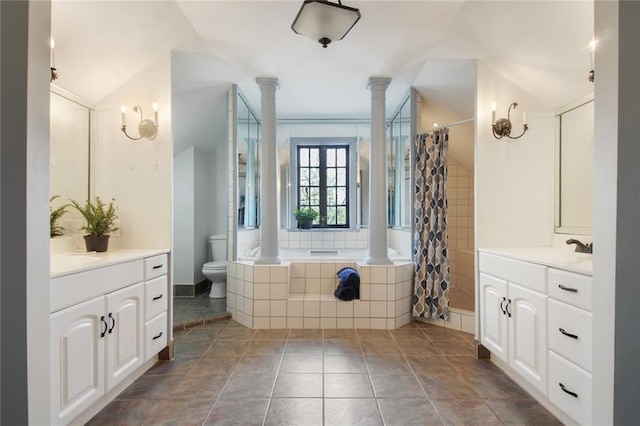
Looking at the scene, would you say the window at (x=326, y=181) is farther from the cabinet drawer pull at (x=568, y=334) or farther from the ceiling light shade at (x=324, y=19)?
the cabinet drawer pull at (x=568, y=334)

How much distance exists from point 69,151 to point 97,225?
607 millimetres

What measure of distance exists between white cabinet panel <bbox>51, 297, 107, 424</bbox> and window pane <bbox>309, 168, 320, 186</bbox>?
11.0 feet

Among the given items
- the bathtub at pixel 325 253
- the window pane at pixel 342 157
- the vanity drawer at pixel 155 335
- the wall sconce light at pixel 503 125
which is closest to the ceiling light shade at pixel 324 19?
the wall sconce light at pixel 503 125

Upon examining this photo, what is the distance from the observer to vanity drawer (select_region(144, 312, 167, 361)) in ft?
6.67

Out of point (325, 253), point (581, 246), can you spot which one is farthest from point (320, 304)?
point (581, 246)

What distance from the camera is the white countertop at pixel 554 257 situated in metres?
1.54

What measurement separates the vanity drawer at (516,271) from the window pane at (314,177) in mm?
2786

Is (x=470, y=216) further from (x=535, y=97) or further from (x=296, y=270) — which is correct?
(x=296, y=270)

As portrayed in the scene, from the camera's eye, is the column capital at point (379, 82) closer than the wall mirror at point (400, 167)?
Yes

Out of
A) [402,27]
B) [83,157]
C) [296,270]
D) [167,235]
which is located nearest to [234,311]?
[296,270]

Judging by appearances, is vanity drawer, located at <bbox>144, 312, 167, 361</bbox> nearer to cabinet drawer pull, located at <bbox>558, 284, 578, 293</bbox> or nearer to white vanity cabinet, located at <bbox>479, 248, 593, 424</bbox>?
white vanity cabinet, located at <bbox>479, 248, 593, 424</bbox>

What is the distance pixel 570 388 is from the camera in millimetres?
1520

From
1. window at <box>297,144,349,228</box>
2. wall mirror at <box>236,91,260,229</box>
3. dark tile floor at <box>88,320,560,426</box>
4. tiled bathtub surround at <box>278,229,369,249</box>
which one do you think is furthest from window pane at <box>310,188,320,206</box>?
dark tile floor at <box>88,320,560,426</box>

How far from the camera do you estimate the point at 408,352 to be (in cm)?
241
